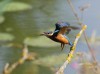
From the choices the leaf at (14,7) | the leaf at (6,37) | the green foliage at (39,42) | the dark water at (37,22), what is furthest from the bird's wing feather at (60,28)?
the leaf at (14,7)

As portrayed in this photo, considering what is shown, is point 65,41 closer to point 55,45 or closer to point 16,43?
point 55,45

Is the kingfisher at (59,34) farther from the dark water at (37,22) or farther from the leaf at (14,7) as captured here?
the leaf at (14,7)

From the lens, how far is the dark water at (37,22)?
7.42ft

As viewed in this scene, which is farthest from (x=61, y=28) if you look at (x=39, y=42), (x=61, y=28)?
(x=39, y=42)

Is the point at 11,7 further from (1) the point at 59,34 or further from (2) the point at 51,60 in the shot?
(1) the point at 59,34

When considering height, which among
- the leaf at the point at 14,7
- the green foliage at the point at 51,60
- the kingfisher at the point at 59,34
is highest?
the kingfisher at the point at 59,34

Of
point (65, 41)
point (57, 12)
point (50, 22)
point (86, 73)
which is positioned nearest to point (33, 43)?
point (50, 22)

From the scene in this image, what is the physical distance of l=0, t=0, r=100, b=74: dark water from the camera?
7.42ft

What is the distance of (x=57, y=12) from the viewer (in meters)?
2.94

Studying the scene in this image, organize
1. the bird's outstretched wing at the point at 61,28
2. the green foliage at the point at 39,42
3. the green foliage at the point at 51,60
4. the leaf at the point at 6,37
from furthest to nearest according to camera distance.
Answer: the leaf at the point at 6,37 < the green foliage at the point at 39,42 < the green foliage at the point at 51,60 < the bird's outstretched wing at the point at 61,28

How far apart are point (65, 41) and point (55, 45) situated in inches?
78.7

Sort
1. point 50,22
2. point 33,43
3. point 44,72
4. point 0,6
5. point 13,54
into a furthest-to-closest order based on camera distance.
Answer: point 0,6, point 50,22, point 33,43, point 13,54, point 44,72

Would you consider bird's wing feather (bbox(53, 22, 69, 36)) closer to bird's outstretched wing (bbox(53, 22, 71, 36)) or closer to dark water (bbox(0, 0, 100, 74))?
bird's outstretched wing (bbox(53, 22, 71, 36))

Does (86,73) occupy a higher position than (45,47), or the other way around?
(86,73)
